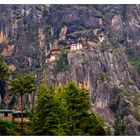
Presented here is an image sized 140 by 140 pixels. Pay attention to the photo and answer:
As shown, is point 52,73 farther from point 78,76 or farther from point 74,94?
point 74,94

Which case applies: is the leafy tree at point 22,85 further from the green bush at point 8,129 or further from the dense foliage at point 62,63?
the dense foliage at point 62,63

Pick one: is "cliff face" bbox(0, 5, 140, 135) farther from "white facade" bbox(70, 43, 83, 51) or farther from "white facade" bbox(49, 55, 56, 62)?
"white facade" bbox(49, 55, 56, 62)

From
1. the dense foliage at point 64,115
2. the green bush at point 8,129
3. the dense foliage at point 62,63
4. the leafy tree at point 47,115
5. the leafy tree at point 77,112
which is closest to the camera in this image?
the leafy tree at point 47,115

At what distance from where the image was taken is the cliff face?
3054 inches

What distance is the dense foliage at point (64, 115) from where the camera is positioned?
2811 centimetres

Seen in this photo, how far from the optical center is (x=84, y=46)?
8375 centimetres

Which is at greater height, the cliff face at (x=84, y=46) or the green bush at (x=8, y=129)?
the cliff face at (x=84, y=46)

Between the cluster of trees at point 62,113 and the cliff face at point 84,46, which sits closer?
the cluster of trees at point 62,113

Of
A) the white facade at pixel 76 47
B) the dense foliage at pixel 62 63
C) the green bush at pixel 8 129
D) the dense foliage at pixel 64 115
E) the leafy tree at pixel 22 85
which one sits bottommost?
the green bush at pixel 8 129

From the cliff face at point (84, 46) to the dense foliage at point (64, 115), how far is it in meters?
43.9

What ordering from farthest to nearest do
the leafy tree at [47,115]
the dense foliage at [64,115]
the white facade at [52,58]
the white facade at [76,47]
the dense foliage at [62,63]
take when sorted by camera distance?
the white facade at [52,58], the white facade at [76,47], the dense foliage at [62,63], the dense foliage at [64,115], the leafy tree at [47,115]

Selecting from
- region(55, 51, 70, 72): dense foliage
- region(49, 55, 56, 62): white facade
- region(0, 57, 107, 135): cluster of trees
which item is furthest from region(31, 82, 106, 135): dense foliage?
region(49, 55, 56, 62): white facade

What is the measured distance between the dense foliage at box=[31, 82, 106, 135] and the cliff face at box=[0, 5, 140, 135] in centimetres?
4390

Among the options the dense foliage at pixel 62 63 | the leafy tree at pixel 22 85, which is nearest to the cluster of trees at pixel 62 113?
the leafy tree at pixel 22 85
